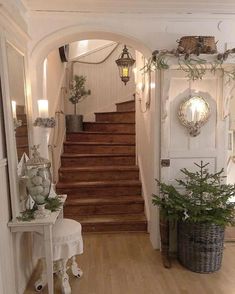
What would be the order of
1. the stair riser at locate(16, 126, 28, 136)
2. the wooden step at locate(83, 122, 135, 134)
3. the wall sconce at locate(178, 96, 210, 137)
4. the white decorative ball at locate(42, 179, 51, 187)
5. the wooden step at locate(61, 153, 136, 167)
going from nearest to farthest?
the white decorative ball at locate(42, 179, 51, 187), the stair riser at locate(16, 126, 28, 136), the wall sconce at locate(178, 96, 210, 137), the wooden step at locate(61, 153, 136, 167), the wooden step at locate(83, 122, 135, 134)

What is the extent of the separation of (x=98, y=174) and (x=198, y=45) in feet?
7.46

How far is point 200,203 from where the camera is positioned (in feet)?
8.36

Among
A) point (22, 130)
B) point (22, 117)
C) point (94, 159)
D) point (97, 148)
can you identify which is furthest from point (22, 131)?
point (97, 148)

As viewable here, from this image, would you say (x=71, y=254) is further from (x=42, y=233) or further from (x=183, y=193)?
(x=183, y=193)

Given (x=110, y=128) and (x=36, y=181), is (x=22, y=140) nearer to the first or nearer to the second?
(x=36, y=181)

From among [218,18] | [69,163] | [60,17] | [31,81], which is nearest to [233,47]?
[218,18]

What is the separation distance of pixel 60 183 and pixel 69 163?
1.48ft

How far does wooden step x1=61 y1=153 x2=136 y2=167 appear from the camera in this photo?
4293mm

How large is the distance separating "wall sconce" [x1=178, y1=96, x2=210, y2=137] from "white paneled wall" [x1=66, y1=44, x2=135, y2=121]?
289cm

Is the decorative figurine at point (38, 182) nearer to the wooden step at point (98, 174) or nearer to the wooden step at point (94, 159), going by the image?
the wooden step at point (98, 174)

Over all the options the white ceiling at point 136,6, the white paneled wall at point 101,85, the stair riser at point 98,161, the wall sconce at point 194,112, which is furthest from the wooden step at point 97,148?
the white ceiling at point 136,6

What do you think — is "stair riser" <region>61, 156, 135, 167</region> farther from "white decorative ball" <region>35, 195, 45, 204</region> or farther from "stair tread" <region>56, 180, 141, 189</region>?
"white decorative ball" <region>35, 195, 45, 204</region>

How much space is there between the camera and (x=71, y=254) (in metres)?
2.20

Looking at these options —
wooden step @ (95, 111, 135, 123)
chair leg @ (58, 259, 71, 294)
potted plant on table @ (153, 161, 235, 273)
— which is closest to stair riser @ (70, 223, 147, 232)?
potted plant on table @ (153, 161, 235, 273)
